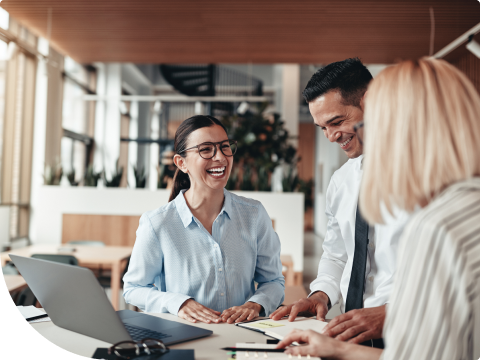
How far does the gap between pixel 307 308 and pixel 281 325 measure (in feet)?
0.47

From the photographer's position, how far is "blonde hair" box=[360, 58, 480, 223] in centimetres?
71

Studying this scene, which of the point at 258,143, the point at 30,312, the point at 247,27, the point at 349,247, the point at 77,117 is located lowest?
the point at 30,312

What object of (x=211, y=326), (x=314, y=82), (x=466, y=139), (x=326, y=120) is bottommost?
(x=211, y=326)

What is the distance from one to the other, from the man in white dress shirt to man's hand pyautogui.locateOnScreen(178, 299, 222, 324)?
18cm

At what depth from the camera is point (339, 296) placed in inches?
57.6

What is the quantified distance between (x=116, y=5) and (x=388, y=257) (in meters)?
4.45

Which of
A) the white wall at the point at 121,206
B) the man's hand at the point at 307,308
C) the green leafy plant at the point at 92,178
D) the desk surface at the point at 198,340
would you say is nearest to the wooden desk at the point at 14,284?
the desk surface at the point at 198,340

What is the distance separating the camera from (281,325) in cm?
117

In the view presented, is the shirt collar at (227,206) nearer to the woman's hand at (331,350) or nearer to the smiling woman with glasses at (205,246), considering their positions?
the smiling woman with glasses at (205,246)

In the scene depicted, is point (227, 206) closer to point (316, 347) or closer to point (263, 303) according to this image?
point (263, 303)

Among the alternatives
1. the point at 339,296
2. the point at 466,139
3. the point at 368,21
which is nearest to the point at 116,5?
the point at 368,21

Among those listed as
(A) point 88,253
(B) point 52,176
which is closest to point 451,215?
(A) point 88,253

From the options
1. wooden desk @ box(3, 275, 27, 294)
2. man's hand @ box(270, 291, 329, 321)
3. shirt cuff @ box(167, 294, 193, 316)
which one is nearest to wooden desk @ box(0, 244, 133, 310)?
wooden desk @ box(3, 275, 27, 294)

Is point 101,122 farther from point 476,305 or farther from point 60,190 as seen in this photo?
point 476,305
